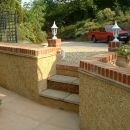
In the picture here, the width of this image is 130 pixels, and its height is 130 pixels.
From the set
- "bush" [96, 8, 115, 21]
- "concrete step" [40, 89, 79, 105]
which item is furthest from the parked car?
"concrete step" [40, 89, 79, 105]

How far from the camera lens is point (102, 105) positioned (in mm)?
3213

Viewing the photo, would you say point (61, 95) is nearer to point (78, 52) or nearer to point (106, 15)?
point (78, 52)

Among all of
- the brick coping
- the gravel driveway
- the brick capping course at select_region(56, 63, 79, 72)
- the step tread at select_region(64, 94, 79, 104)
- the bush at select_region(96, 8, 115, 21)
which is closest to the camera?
the step tread at select_region(64, 94, 79, 104)

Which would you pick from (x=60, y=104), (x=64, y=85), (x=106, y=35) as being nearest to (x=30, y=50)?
(x=64, y=85)

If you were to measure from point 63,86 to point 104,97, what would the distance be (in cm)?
181

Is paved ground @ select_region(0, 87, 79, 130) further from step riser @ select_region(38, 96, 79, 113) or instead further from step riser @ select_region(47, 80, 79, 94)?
step riser @ select_region(47, 80, 79, 94)

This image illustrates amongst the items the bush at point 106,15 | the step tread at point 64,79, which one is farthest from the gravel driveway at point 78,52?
the bush at point 106,15

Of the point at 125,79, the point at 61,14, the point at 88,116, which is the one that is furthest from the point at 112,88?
the point at 61,14

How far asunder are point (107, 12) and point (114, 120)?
69.2ft

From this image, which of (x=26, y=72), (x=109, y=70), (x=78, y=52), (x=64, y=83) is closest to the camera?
(x=109, y=70)

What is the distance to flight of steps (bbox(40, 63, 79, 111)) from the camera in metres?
4.57

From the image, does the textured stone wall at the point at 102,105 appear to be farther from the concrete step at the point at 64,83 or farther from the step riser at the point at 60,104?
the concrete step at the point at 64,83

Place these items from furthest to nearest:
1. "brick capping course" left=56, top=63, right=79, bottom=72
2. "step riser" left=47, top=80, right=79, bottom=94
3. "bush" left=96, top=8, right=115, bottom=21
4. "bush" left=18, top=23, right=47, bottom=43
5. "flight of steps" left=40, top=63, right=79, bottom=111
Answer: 1. "bush" left=96, top=8, right=115, bottom=21
2. "bush" left=18, top=23, right=47, bottom=43
3. "brick capping course" left=56, top=63, right=79, bottom=72
4. "step riser" left=47, top=80, right=79, bottom=94
5. "flight of steps" left=40, top=63, right=79, bottom=111

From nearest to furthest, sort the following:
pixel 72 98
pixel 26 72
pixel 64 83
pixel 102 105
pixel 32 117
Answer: pixel 102 105 < pixel 32 117 < pixel 72 98 < pixel 64 83 < pixel 26 72
